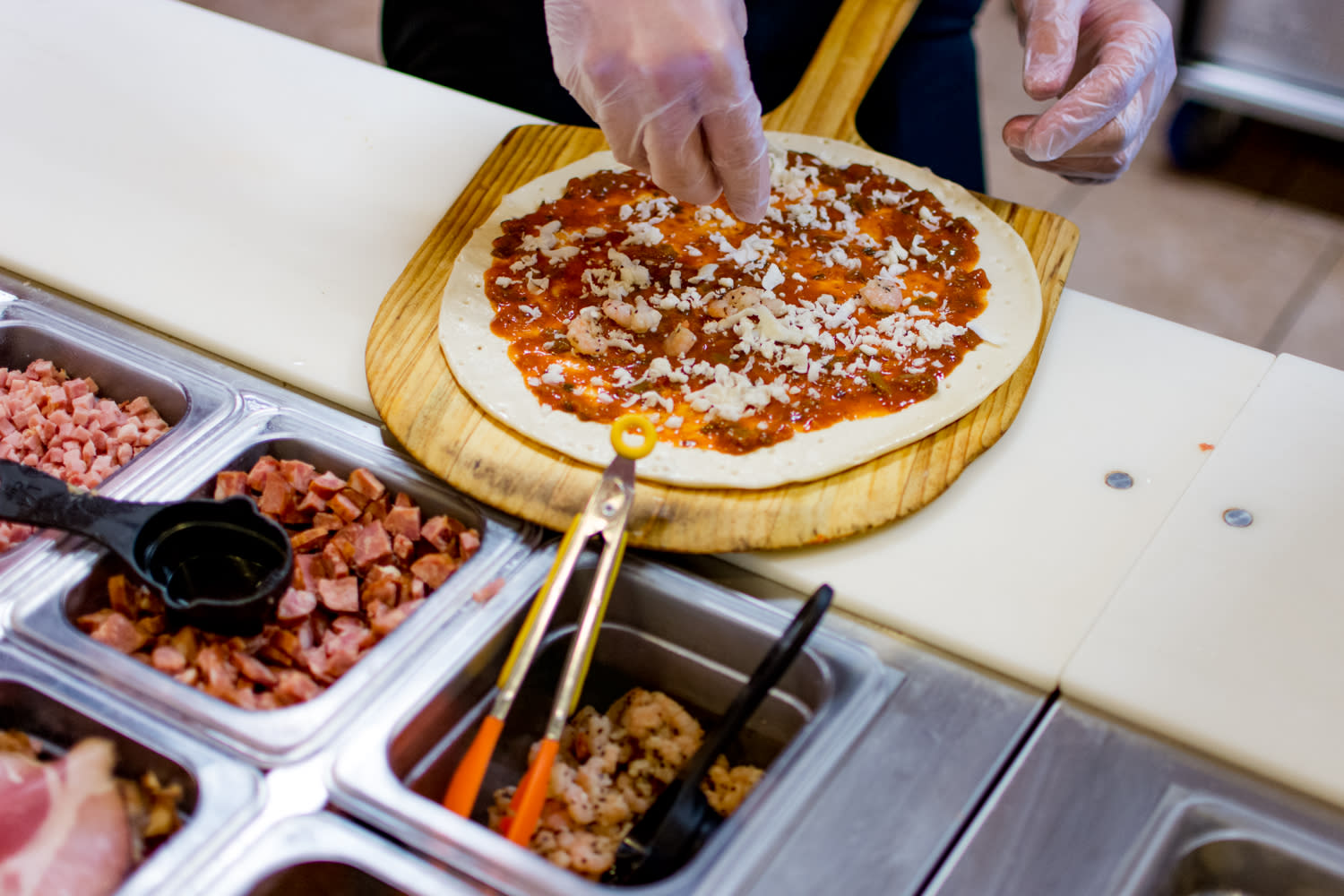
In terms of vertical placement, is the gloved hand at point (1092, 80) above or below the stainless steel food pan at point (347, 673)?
above

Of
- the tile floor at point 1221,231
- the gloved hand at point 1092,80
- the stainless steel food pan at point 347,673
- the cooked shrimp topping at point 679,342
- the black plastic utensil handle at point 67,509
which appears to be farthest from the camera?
the tile floor at point 1221,231

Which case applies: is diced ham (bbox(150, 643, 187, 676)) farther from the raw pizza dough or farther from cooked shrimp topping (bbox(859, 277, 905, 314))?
cooked shrimp topping (bbox(859, 277, 905, 314))

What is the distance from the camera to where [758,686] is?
43.9 inches

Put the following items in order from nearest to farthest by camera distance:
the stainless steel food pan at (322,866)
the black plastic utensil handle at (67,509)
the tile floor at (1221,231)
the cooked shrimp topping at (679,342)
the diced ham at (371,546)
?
1. the stainless steel food pan at (322,866)
2. the black plastic utensil handle at (67,509)
3. the diced ham at (371,546)
4. the cooked shrimp topping at (679,342)
5. the tile floor at (1221,231)

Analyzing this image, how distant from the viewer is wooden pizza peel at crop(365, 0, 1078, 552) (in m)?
1.38

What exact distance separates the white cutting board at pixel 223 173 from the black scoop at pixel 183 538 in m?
0.35

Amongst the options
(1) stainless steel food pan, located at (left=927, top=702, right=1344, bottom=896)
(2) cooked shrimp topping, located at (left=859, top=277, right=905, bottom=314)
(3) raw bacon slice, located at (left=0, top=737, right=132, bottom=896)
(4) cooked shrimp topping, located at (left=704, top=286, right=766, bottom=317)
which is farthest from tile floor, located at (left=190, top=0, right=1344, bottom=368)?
(3) raw bacon slice, located at (left=0, top=737, right=132, bottom=896)

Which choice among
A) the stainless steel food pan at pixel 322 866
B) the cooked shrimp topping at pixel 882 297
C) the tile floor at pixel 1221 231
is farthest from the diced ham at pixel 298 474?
the tile floor at pixel 1221 231

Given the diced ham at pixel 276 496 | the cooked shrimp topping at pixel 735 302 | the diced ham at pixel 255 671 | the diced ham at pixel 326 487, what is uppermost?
the cooked shrimp topping at pixel 735 302

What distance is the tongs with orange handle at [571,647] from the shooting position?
109cm

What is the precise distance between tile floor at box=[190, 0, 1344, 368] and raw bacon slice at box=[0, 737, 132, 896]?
332 centimetres

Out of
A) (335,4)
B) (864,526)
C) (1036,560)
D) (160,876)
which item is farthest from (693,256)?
(335,4)

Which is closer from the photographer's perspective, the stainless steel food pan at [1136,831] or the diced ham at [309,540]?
the stainless steel food pan at [1136,831]

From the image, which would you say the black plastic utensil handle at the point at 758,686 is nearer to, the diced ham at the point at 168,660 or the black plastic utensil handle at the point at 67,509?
the diced ham at the point at 168,660
